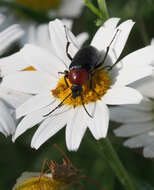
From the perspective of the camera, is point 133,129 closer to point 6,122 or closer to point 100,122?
point 100,122

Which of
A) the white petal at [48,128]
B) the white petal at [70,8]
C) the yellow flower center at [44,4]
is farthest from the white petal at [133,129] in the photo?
the yellow flower center at [44,4]

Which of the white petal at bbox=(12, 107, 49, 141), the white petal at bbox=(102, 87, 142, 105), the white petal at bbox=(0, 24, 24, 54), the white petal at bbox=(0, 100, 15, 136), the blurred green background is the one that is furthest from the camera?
the blurred green background

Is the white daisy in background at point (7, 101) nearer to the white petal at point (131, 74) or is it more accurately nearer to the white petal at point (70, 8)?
the white petal at point (131, 74)

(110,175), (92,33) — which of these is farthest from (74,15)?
(110,175)

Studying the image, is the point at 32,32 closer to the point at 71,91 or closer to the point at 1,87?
the point at 1,87

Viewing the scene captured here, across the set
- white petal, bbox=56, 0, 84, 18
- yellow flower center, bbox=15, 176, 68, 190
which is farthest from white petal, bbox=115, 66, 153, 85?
white petal, bbox=56, 0, 84, 18

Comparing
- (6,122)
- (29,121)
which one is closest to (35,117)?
(29,121)

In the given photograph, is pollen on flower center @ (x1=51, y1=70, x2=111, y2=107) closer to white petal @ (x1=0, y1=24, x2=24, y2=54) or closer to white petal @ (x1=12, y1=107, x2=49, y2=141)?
white petal @ (x1=12, y1=107, x2=49, y2=141)
